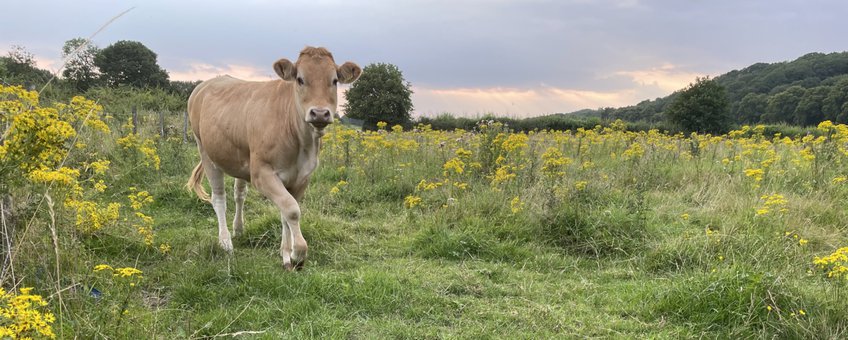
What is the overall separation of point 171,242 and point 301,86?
7.10 ft

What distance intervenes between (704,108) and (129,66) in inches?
2240

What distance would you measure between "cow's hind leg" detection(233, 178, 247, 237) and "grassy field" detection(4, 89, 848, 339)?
148 millimetres

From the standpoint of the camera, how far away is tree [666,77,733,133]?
43.3m

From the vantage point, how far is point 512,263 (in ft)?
15.7

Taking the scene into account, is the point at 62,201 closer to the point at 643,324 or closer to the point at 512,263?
the point at 512,263

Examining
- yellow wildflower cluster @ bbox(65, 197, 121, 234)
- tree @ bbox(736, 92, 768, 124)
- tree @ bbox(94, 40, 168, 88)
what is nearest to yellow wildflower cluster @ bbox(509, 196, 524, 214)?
yellow wildflower cluster @ bbox(65, 197, 121, 234)

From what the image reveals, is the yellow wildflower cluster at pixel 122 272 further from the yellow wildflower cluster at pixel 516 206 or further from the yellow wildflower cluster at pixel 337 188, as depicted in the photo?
the yellow wildflower cluster at pixel 516 206

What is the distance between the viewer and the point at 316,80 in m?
4.02

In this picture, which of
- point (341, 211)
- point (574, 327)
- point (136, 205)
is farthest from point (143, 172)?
point (574, 327)

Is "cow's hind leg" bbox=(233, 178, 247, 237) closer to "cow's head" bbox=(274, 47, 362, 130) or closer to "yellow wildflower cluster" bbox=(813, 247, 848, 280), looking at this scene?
"cow's head" bbox=(274, 47, 362, 130)

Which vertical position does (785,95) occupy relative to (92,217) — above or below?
above

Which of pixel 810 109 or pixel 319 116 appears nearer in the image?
pixel 319 116

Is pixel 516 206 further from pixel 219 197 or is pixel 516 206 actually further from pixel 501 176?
pixel 219 197

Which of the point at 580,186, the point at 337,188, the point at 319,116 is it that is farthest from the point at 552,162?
the point at 319,116
